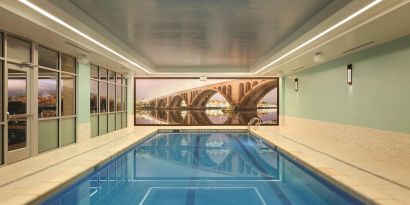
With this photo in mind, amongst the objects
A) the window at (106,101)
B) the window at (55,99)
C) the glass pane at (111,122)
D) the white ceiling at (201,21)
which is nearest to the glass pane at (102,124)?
the window at (106,101)

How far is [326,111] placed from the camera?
9820 mm

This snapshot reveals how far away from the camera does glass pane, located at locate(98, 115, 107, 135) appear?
10.9m

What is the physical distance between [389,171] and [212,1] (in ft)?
12.6

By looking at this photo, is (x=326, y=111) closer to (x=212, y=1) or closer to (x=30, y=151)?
(x=212, y=1)

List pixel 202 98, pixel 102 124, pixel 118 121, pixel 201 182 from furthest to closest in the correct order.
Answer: pixel 202 98
pixel 118 121
pixel 102 124
pixel 201 182

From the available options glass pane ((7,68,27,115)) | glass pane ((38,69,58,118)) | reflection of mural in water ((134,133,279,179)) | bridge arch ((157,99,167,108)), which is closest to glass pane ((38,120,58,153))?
glass pane ((38,69,58,118))

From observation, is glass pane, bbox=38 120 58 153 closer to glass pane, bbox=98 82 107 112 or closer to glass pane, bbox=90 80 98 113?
glass pane, bbox=90 80 98 113

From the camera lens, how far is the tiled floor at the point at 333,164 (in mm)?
4156

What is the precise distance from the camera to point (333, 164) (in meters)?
5.89

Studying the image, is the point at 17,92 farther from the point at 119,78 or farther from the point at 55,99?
the point at 119,78

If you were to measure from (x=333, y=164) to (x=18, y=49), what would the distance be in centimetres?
607

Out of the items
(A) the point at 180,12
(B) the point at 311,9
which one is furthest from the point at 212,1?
(B) the point at 311,9

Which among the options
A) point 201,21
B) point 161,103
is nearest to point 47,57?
point 201,21

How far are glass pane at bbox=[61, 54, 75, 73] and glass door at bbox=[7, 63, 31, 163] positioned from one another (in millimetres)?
1676
